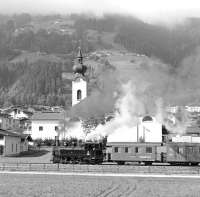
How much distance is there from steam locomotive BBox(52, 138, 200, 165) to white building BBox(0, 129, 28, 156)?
2095 cm

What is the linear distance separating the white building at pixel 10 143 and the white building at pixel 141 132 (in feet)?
71.3

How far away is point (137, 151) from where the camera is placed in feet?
172

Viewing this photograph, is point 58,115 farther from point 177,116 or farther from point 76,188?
point 76,188

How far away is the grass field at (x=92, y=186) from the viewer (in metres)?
30.2

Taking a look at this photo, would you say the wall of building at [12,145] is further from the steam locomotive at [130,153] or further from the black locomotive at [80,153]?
the steam locomotive at [130,153]

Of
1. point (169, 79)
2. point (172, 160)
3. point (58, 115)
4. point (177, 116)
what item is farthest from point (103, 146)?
point (58, 115)

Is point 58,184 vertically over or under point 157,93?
under

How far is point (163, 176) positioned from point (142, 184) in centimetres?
596

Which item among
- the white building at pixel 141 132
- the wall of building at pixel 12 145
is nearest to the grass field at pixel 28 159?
the wall of building at pixel 12 145

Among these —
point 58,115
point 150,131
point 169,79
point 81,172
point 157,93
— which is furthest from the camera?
point 58,115


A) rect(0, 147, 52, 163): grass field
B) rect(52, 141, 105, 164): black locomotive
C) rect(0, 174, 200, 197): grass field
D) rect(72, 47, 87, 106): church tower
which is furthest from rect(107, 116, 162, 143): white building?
rect(72, 47, 87, 106): church tower

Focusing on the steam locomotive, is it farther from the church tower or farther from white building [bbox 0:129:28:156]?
the church tower

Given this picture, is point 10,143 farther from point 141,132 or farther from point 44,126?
point 44,126

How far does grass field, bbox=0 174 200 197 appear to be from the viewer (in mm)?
30234
